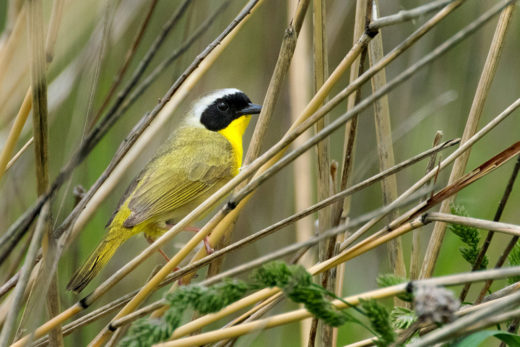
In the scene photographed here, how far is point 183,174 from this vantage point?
122 inches

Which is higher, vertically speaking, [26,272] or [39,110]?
[39,110]

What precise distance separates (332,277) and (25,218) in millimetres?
979

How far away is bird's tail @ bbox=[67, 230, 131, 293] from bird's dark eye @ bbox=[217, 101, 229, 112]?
3.73ft

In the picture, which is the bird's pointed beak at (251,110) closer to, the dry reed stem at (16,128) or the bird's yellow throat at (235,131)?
the bird's yellow throat at (235,131)

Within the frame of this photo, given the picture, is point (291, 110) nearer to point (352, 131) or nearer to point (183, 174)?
point (183, 174)

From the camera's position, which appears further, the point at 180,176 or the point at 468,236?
the point at 180,176

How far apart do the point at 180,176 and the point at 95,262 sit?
780 mm

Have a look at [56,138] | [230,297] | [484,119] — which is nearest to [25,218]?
[230,297]

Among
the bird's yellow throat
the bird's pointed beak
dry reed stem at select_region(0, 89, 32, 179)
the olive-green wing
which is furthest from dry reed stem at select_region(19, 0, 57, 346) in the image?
the bird's yellow throat

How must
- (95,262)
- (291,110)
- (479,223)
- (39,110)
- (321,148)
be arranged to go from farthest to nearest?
(291,110)
(95,262)
(321,148)
(479,223)
(39,110)

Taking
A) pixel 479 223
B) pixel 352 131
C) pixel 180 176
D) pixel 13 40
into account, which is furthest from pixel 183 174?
pixel 479 223

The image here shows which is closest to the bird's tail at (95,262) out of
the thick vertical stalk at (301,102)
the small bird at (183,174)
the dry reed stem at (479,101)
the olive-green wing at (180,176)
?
the small bird at (183,174)

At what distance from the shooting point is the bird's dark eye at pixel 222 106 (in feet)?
11.5

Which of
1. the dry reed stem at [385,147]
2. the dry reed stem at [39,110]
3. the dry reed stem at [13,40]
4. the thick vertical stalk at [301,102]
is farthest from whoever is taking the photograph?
the thick vertical stalk at [301,102]
